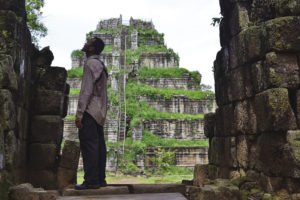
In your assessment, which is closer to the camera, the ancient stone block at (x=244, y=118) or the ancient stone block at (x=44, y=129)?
the ancient stone block at (x=244, y=118)

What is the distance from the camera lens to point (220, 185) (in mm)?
5719

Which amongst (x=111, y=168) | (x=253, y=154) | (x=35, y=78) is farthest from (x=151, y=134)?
(x=253, y=154)

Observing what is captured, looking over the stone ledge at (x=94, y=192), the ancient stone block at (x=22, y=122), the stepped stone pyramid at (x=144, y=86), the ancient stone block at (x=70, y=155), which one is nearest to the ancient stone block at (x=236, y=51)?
the stone ledge at (x=94, y=192)

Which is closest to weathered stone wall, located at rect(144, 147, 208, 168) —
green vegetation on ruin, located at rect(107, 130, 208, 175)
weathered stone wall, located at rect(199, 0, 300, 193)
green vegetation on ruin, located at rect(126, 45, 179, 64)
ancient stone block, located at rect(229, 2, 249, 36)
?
green vegetation on ruin, located at rect(107, 130, 208, 175)

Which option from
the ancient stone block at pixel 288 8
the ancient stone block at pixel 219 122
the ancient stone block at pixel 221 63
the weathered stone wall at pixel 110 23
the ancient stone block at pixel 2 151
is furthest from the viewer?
the weathered stone wall at pixel 110 23

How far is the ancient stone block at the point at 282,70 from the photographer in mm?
5590

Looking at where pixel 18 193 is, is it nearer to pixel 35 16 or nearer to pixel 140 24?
pixel 35 16

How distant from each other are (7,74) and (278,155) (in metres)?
3.91

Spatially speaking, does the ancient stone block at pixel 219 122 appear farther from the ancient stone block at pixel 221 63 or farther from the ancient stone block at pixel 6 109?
the ancient stone block at pixel 6 109

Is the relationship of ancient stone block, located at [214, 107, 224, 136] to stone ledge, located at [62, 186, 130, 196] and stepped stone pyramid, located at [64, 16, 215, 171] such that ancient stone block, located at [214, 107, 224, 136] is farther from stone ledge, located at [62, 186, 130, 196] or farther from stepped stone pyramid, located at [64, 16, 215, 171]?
stepped stone pyramid, located at [64, 16, 215, 171]

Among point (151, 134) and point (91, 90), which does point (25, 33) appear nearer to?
point (91, 90)

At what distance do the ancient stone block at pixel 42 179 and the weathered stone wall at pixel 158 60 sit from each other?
28592 millimetres

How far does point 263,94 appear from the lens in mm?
5695

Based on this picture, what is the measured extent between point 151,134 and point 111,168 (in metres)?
Result: 4.14
